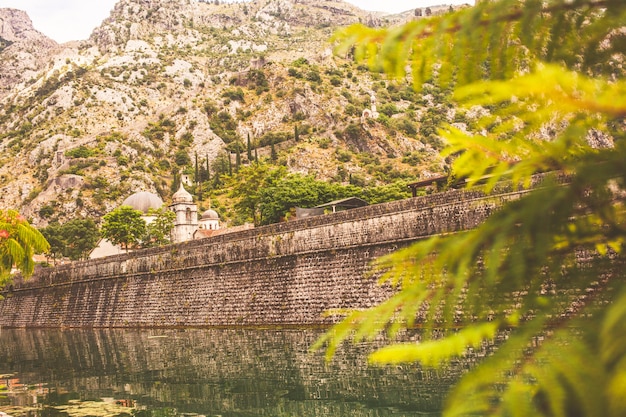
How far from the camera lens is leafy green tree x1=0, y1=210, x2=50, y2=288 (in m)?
12.9

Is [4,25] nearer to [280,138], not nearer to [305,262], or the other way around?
Result: [280,138]

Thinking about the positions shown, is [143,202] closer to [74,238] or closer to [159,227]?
[74,238]

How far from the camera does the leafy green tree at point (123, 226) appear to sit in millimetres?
54812

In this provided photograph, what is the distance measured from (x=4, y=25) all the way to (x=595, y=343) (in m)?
233

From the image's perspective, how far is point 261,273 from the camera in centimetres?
2400

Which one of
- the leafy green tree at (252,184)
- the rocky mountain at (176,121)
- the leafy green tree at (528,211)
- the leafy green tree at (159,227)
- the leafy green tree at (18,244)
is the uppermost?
the rocky mountain at (176,121)

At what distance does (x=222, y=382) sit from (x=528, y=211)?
38.4 feet

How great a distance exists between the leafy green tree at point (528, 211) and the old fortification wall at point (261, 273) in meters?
13.7

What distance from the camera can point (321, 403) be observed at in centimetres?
979

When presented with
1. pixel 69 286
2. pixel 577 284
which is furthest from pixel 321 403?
pixel 69 286

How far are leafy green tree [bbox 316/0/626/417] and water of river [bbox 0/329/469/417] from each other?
24.5 feet

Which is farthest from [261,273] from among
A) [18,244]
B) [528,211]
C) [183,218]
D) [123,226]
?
[183,218]

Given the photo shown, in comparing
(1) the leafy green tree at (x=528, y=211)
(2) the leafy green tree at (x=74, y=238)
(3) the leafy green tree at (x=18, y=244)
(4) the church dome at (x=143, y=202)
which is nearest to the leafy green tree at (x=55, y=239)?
(2) the leafy green tree at (x=74, y=238)

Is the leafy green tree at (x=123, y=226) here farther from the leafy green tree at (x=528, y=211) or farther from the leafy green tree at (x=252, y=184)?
the leafy green tree at (x=528, y=211)
